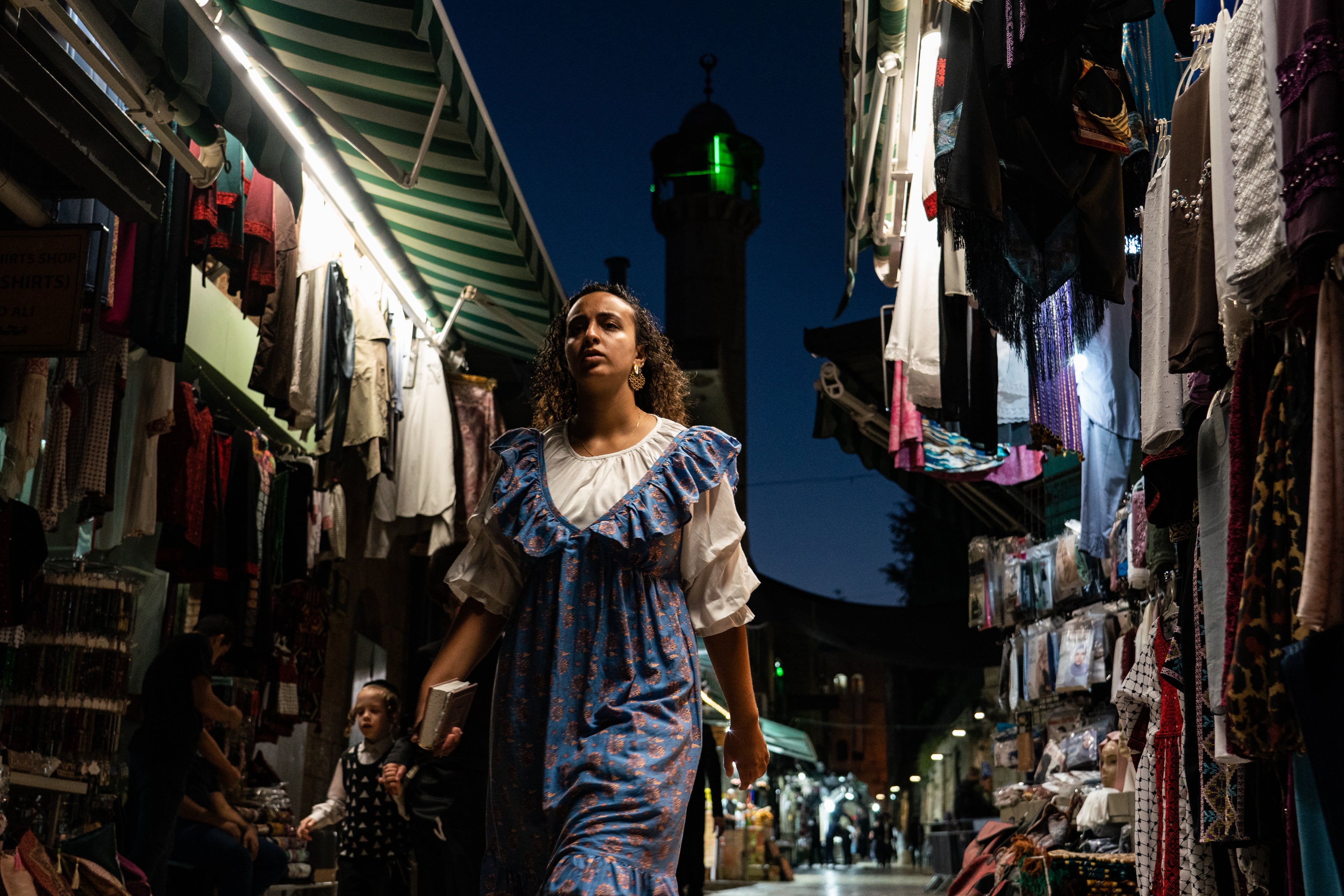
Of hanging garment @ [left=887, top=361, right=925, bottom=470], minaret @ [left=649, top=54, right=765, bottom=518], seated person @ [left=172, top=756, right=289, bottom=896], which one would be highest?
minaret @ [left=649, top=54, right=765, bottom=518]

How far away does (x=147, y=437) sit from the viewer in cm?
597

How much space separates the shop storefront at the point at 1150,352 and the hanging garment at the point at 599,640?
1.14m

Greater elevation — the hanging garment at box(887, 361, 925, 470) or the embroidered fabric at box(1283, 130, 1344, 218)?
the hanging garment at box(887, 361, 925, 470)

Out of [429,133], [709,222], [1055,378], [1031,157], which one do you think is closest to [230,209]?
[429,133]

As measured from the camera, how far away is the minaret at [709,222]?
34094 mm

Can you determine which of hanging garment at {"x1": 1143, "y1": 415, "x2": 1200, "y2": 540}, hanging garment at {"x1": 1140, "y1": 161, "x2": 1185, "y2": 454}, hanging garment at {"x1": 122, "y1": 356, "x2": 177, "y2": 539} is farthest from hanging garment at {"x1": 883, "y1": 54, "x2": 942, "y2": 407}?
hanging garment at {"x1": 122, "y1": 356, "x2": 177, "y2": 539}

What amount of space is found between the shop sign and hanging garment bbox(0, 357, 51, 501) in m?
0.76

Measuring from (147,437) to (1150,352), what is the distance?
4452mm

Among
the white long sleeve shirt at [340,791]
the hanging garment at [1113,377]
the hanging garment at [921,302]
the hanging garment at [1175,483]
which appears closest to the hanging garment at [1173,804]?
the hanging garment at [1175,483]

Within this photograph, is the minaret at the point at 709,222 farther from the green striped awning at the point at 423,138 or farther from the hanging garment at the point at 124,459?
the hanging garment at the point at 124,459

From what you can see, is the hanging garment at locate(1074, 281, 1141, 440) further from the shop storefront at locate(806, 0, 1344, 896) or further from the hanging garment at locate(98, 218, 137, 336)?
the hanging garment at locate(98, 218, 137, 336)

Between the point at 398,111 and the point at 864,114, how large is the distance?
10.8 ft

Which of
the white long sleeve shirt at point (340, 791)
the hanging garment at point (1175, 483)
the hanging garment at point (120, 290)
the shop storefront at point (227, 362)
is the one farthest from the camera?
the white long sleeve shirt at point (340, 791)

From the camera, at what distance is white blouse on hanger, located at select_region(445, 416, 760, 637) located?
305 centimetres
